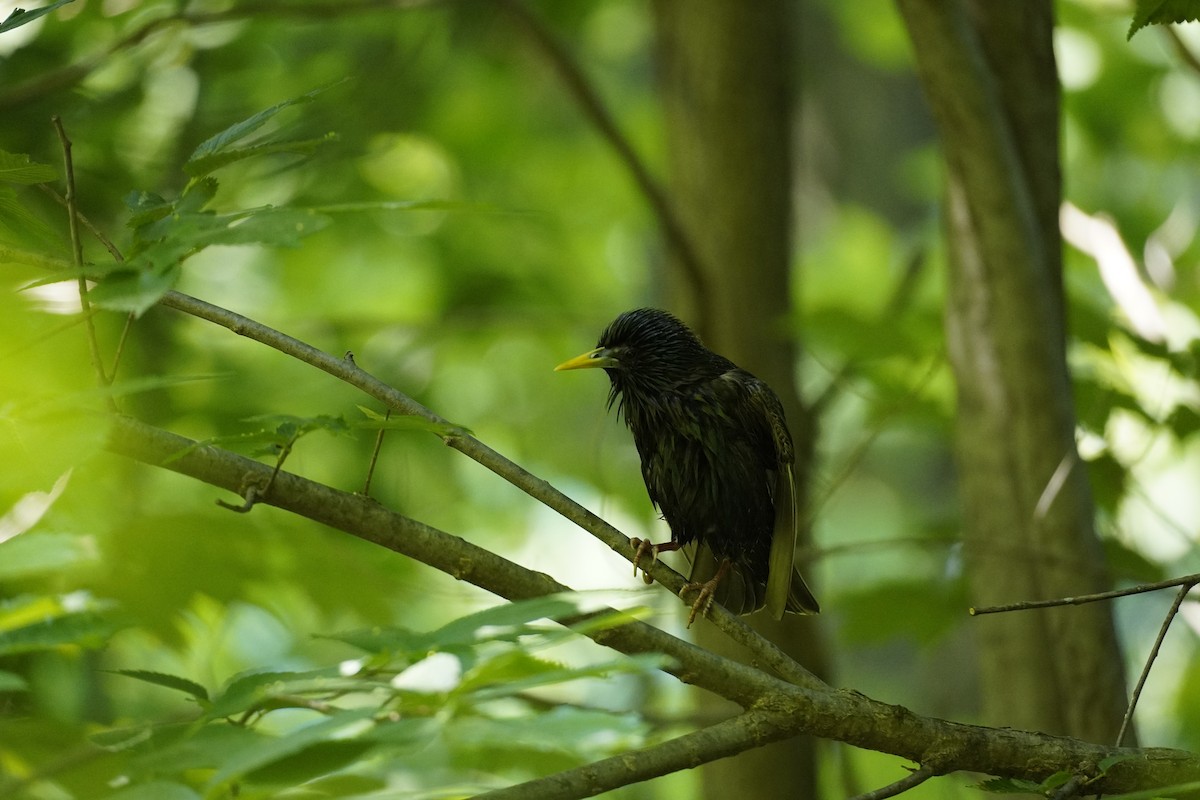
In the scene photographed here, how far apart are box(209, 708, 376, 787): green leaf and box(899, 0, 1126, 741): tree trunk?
2.17 m

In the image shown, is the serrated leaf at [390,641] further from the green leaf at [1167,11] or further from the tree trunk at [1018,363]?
the tree trunk at [1018,363]

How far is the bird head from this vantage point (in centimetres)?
388

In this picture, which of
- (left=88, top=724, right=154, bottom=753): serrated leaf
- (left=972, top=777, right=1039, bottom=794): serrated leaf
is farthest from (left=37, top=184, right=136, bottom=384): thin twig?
(left=972, top=777, right=1039, bottom=794): serrated leaf

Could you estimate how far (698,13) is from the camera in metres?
4.18

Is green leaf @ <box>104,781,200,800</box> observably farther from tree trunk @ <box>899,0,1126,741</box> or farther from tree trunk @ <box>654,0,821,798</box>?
tree trunk @ <box>654,0,821,798</box>

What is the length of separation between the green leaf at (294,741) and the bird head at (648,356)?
252 centimetres

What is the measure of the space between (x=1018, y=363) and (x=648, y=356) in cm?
135

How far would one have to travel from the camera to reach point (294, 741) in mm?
1181

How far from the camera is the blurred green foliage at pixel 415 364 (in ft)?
4.96

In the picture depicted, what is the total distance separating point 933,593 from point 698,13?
92.2 inches

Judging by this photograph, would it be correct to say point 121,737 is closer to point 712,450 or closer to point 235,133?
point 235,133

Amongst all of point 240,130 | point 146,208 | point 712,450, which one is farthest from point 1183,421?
point 146,208

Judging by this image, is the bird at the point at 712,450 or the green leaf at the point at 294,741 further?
the bird at the point at 712,450

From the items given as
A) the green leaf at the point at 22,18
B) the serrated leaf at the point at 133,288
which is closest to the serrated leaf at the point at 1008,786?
the serrated leaf at the point at 133,288
